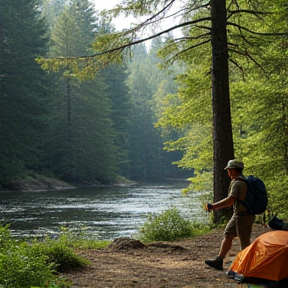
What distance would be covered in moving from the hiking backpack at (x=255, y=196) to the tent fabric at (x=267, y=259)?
53cm

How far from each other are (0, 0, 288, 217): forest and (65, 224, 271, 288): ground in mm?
2813

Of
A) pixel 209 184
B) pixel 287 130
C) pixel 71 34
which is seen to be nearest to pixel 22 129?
pixel 71 34

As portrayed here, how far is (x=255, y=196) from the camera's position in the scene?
7223 millimetres

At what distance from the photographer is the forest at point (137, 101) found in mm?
12523

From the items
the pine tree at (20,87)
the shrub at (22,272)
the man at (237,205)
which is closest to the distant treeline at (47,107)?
the pine tree at (20,87)

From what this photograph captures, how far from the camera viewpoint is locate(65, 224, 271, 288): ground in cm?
666

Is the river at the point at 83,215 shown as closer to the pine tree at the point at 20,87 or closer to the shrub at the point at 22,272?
the shrub at the point at 22,272

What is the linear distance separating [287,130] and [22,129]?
32770 mm

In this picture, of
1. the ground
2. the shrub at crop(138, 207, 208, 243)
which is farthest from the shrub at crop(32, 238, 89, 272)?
the shrub at crop(138, 207, 208, 243)

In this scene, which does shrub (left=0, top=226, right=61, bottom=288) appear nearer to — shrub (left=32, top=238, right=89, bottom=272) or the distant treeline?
shrub (left=32, top=238, right=89, bottom=272)

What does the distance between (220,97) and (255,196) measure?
16.4ft

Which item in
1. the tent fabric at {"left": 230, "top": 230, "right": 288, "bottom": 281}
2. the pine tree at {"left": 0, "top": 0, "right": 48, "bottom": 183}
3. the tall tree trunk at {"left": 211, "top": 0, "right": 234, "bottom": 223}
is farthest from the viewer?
the pine tree at {"left": 0, "top": 0, "right": 48, "bottom": 183}

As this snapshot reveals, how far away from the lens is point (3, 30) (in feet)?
148

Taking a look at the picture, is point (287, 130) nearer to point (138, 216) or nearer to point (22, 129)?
point (138, 216)
